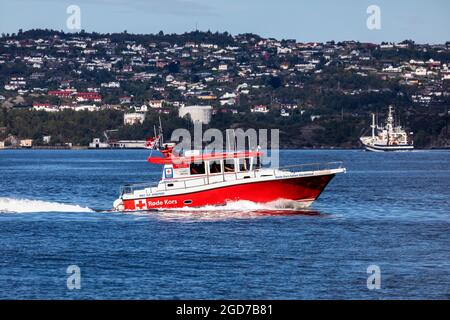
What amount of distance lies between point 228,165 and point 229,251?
12602 millimetres

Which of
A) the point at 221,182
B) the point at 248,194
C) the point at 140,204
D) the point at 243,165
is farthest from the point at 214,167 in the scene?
the point at 140,204

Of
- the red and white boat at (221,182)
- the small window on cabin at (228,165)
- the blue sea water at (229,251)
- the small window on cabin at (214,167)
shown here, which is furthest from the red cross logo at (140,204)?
the small window on cabin at (228,165)

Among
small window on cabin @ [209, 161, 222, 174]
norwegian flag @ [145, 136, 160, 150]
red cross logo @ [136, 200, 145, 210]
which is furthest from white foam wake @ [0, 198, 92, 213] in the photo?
small window on cabin @ [209, 161, 222, 174]

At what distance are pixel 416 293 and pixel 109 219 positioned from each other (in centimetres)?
2337

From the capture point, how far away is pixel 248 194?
184ft

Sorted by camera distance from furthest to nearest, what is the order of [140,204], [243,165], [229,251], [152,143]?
[152,143] < [140,204] < [243,165] < [229,251]

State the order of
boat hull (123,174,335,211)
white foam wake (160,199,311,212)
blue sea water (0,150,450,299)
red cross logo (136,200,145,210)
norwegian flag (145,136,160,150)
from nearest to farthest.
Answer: blue sea water (0,150,450,299) < boat hull (123,174,335,211) < white foam wake (160,199,311,212) < red cross logo (136,200,145,210) < norwegian flag (145,136,160,150)

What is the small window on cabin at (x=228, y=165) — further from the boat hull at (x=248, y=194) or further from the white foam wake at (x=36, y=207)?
the white foam wake at (x=36, y=207)

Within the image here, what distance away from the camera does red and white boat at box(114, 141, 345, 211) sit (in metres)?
55.9

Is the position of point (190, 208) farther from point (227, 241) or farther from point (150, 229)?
point (227, 241)

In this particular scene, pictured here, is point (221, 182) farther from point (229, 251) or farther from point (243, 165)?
point (229, 251)

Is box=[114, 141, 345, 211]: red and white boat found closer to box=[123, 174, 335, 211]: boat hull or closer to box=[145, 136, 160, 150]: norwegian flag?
box=[123, 174, 335, 211]: boat hull

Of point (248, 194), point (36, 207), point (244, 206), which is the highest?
Answer: point (248, 194)

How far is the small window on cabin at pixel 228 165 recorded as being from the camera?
2228 inches
